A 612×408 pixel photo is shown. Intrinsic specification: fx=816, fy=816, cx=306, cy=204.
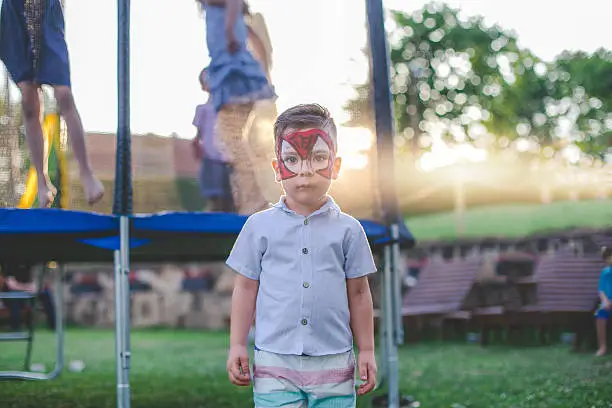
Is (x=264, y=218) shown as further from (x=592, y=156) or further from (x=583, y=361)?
(x=592, y=156)

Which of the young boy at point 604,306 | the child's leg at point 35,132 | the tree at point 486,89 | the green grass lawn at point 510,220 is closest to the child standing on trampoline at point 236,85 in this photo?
the child's leg at point 35,132

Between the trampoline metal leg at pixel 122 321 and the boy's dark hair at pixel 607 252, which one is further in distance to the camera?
the boy's dark hair at pixel 607 252

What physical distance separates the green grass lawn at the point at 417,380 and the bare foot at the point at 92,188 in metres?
1.70

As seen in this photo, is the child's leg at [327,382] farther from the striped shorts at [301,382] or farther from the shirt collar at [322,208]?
the shirt collar at [322,208]

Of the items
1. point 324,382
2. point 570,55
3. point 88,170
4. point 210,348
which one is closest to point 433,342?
point 210,348

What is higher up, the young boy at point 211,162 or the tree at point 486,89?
the tree at point 486,89

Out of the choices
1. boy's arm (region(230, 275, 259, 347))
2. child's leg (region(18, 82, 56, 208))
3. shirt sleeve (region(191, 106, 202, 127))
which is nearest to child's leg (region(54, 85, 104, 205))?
child's leg (region(18, 82, 56, 208))

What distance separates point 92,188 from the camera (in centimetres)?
529

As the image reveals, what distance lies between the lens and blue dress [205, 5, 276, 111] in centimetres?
575

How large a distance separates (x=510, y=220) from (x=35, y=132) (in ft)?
71.2

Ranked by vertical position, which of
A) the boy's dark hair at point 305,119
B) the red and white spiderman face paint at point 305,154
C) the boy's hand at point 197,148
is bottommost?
the red and white spiderman face paint at point 305,154

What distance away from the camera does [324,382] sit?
265cm

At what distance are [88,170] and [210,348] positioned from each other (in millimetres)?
6218

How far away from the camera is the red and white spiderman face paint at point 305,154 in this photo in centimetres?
276
